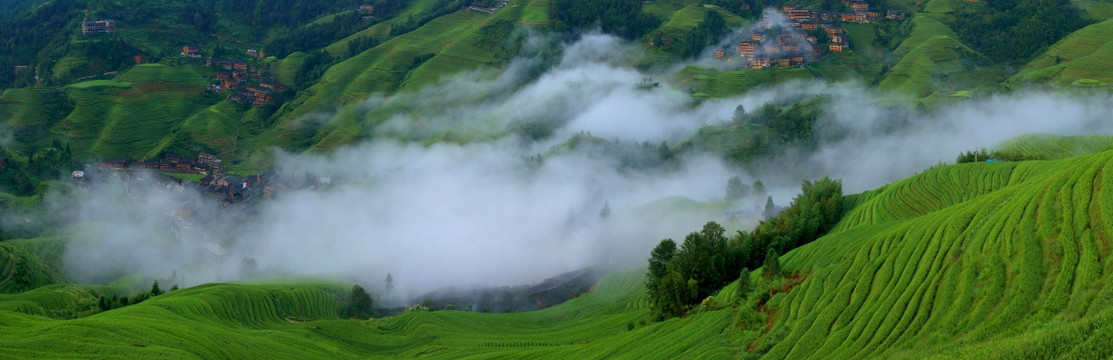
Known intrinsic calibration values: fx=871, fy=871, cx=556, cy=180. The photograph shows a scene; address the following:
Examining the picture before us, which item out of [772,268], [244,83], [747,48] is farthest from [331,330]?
[747,48]

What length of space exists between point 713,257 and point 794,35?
92632 mm

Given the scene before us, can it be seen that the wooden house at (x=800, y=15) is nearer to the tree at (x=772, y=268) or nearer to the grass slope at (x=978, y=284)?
the grass slope at (x=978, y=284)

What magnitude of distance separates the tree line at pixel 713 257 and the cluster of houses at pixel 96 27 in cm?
11827

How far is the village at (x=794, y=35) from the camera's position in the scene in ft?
409

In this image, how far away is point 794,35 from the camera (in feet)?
431

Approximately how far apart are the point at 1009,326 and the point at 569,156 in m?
79.0

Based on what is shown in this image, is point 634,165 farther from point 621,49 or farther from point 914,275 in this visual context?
point 914,275

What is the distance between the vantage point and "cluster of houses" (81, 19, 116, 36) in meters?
135

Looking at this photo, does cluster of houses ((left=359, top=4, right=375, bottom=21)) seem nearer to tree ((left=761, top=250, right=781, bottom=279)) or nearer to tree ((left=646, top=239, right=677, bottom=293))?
tree ((left=646, top=239, right=677, bottom=293))

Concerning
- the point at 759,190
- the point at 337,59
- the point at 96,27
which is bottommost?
the point at 759,190

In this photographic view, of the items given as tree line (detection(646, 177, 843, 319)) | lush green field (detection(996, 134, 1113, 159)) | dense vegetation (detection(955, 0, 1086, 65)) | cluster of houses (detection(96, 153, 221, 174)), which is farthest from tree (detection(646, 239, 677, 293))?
dense vegetation (detection(955, 0, 1086, 65))

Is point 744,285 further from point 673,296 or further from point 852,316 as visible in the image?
point 852,316

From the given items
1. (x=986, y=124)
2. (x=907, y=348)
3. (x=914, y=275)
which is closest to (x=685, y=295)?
(x=914, y=275)

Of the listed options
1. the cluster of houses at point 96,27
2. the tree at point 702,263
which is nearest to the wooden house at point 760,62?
the tree at point 702,263
